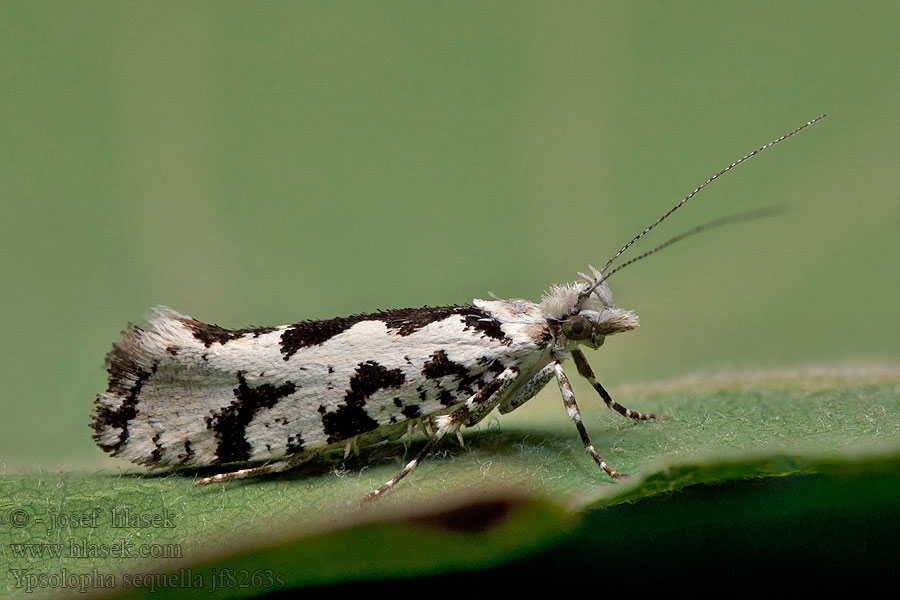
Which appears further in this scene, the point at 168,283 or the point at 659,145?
the point at 168,283

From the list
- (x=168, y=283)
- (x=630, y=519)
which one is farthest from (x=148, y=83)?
(x=630, y=519)

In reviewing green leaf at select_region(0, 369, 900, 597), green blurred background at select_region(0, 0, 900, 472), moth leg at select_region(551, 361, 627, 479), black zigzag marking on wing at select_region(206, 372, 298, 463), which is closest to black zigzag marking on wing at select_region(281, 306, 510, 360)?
black zigzag marking on wing at select_region(206, 372, 298, 463)

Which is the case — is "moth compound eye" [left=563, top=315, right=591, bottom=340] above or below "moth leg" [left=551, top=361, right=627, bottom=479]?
above

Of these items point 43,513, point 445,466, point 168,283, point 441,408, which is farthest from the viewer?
point 168,283

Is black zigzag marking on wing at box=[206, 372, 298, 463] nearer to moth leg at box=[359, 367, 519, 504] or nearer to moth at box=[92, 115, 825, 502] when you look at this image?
moth at box=[92, 115, 825, 502]

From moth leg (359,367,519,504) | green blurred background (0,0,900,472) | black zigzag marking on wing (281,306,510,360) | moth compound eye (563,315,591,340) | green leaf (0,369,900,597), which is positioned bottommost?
green leaf (0,369,900,597)

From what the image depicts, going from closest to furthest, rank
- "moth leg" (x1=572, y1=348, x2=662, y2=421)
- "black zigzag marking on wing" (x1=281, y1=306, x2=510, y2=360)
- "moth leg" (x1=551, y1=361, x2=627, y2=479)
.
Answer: "moth leg" (x1=551, y1=361, x2=627, y2=479), "black zigzag marking on wing" (x1=281, y1=306, x2=510, y2=360), "moth leg" (x1=572, y1=348, x2=662, y2=421)

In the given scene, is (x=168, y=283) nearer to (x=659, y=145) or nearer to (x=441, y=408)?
(x=441, y=408)
